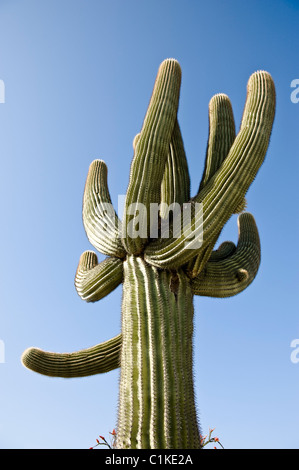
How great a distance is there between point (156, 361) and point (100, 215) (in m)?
2.13

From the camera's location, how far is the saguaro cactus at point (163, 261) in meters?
4.04

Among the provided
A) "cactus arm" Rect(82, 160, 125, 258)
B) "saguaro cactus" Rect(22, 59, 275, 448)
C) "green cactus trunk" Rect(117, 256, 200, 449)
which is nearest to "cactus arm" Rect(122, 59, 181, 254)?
"saguaro cactus" Rect(22, 59, 275, 448)

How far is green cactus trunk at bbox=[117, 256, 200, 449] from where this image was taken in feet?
12.6

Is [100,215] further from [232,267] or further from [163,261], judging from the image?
[232,267]

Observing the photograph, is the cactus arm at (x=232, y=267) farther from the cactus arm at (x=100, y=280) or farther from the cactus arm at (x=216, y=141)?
the cactus arm at (x=100, y=280)

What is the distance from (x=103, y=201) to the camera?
5.80 metres

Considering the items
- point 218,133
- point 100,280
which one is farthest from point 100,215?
point 218,133

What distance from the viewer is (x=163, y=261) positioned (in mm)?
4684

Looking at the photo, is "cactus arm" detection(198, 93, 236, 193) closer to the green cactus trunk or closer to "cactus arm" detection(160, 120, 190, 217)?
"cactus arm" detection(160, 120, 190, 217)

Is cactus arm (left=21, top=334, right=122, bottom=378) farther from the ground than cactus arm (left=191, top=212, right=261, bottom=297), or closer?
closer

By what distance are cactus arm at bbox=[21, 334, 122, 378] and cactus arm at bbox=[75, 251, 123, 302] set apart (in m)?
0.64

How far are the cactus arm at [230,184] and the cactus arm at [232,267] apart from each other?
645mm

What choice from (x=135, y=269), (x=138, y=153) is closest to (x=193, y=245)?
(x=135, y=269)
